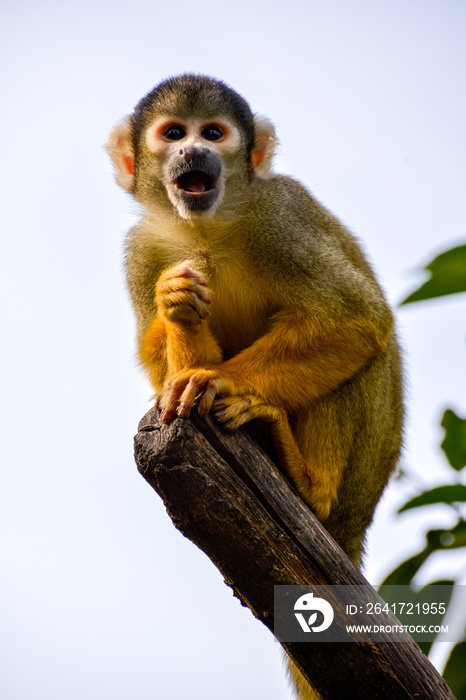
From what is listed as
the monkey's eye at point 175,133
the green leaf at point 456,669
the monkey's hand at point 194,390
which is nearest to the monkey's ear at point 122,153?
the monkey's eye at point 175,133

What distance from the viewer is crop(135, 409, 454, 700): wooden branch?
2326 mm

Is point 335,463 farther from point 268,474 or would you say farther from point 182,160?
point 182,160

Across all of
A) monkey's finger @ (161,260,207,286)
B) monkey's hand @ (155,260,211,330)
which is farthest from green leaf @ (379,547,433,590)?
monkey's finger @ (161,260,207,286)

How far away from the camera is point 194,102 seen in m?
3.44

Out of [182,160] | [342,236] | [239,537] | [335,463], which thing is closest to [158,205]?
[182,160]

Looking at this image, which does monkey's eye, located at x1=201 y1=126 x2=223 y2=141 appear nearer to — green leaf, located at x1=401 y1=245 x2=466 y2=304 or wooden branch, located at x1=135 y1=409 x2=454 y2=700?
wooden branch, located at x1=135 y1=409 x2=454 y2=700

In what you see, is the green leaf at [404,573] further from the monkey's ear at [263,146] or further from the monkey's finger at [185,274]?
the monkey's ear at [263,146]

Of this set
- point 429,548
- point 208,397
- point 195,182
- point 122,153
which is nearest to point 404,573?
point 429,548

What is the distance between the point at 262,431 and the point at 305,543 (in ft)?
2.10

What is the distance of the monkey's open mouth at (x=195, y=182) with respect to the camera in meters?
3.28

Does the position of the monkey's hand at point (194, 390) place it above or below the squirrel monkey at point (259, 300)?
below

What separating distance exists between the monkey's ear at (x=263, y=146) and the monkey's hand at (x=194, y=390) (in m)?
1.25

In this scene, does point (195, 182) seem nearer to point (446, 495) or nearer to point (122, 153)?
point (122, 153)

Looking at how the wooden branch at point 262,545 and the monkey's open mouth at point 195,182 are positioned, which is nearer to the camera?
the wooden branch at point 262,545
